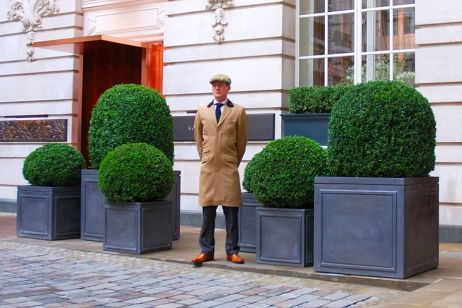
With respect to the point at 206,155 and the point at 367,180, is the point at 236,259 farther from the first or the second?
the point at 367,180

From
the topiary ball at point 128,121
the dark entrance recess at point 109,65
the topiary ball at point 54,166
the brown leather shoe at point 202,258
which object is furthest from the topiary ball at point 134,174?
the dark entrance recess at point 109,65

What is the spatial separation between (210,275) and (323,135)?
491cm

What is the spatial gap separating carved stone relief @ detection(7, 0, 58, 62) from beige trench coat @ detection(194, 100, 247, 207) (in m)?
8.95

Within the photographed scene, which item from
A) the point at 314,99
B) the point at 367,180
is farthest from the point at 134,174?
the point at 314,99

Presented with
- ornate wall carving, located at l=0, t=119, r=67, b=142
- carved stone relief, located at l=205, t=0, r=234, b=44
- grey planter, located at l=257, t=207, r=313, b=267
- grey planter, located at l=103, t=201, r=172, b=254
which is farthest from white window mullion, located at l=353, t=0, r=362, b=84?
ornate wall carving, located at l=0, t=119, r=67, b=142

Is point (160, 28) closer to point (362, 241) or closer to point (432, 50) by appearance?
point (432, 50)

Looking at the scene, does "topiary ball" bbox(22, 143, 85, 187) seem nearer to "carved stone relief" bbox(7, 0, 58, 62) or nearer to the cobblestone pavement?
the cobblestone pavement

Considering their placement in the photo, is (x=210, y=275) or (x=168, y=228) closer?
(x=210, y=275)

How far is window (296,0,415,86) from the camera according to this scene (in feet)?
38.0

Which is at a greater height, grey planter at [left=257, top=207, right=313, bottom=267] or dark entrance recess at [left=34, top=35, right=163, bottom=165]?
dark entrance recess at [left=34, top=35, right=163, bottom=165]

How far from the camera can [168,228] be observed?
9094mm

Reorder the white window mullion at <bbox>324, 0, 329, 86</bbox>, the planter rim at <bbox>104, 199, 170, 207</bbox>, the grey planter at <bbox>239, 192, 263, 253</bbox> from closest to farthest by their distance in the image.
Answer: the grey planter at <bbox>239, 192, 263, 253</bbox> → the planter rim at <bbox>104, 199, 170, 207</bbox> → the white window mullion at <bbox>324, 0, 329, 86</bbox>

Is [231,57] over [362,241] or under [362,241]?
over

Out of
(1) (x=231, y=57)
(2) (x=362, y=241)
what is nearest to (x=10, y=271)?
(2) (x=362, y=241)
